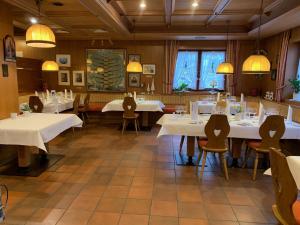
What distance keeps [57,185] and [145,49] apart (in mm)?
5738

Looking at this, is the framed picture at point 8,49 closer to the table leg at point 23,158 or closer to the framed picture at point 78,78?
the table leg at point 23,158

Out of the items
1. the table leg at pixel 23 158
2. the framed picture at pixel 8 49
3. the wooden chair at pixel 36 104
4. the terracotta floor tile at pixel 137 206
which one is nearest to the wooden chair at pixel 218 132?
the terracotta floor tile at pixel 137 206

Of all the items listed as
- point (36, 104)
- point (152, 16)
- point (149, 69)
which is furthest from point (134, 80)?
point (36, 104)

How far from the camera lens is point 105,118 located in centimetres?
773

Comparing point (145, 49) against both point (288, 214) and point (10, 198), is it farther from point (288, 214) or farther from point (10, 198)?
point (288, 214)

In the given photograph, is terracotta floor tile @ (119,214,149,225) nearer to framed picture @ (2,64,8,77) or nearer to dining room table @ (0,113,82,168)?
dining room table @ (0,113,82,168)

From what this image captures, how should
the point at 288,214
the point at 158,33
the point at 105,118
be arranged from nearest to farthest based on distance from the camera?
the point at 288,214 < the point at 158,33 < the point at 105,118

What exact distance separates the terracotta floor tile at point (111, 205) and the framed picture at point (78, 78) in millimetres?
6038

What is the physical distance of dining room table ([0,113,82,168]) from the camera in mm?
3062

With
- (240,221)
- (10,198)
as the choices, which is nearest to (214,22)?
(240,221)

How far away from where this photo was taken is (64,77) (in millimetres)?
8203

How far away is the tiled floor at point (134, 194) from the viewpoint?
8.15 feet

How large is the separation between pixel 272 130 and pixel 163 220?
2.05 meters

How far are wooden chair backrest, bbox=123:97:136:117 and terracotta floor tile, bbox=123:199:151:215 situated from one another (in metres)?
3.33
